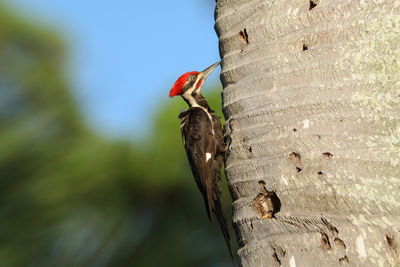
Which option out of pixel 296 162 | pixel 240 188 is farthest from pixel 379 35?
pixel 240 188

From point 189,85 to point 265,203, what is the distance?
198cm

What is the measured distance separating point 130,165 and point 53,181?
0.60 m

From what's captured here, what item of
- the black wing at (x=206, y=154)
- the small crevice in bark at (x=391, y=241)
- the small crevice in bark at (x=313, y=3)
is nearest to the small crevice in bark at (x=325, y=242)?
the small crevice in bark at (x=391, y=241)

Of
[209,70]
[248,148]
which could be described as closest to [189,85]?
[209,70]

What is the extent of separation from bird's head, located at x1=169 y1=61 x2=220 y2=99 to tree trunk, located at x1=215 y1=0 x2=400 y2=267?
1763 millimetres

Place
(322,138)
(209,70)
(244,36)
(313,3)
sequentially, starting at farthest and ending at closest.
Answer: (209,70) → (244,36) → (313,3) → (322,138)

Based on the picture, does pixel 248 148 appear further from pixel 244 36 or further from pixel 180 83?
pixel 180 83

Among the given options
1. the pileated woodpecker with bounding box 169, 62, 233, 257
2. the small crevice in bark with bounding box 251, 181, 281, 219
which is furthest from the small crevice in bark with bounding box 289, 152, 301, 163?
the pileated woodpecker with bounding box 169, 62, 233, 257

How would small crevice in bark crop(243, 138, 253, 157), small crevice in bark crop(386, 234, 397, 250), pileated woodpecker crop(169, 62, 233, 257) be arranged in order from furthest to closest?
1. pileated woodpecker crop(169, 62, 233, 257)
2. small crevice in bark crop(243, 138, 253, 157)
3. small crevice in bark crop(386, 234, 397, 250)

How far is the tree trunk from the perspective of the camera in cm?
206

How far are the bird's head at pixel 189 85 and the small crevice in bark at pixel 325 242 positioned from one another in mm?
2237

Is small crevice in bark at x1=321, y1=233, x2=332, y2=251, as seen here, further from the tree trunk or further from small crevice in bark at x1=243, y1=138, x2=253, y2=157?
small crevice in bark at x1=243, y1=138, x2=253, y2=157

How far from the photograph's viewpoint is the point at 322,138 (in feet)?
7.09

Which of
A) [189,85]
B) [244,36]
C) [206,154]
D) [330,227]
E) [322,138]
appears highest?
[244,36]
